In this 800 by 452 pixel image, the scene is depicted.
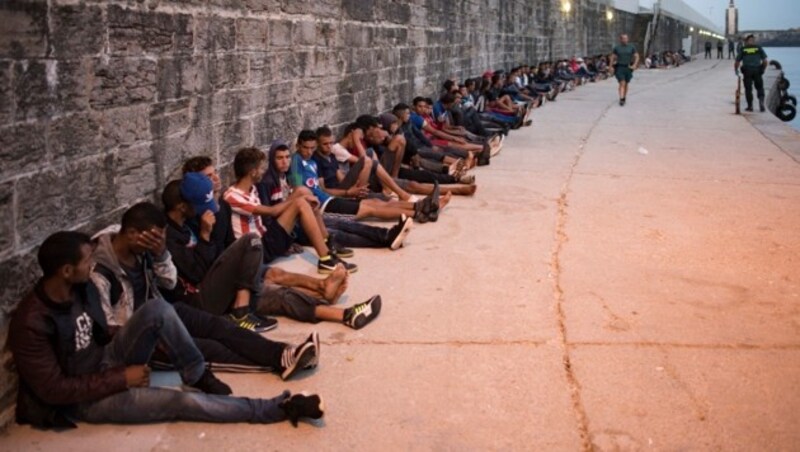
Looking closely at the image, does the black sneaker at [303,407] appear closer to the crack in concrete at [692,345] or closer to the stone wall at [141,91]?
the stone wall at [141,91]

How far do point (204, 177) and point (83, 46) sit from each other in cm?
104

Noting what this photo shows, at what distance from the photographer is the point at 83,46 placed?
4.14m

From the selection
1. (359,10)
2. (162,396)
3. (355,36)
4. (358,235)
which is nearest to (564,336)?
(162,396)

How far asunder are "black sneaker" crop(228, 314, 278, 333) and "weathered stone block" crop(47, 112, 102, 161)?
3.99 ft

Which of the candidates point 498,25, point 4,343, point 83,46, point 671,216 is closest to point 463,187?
point 671,216

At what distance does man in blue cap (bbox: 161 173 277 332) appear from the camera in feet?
15.0

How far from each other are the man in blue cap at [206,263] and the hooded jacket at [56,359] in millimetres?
984

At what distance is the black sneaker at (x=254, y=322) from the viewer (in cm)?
456

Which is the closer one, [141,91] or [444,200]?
[141,91]

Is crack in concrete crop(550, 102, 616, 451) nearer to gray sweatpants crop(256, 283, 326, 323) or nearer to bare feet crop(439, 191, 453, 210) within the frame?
bare feet crop(439, 191, 453, 210)

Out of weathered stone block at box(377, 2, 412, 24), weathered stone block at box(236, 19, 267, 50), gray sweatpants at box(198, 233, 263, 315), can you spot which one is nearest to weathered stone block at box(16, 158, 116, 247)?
gray sweatpants at box(198, 233, 263, 315)

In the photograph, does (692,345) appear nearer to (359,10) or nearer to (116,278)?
(116,278)

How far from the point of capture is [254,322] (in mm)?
4605

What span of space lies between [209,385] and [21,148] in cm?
138
